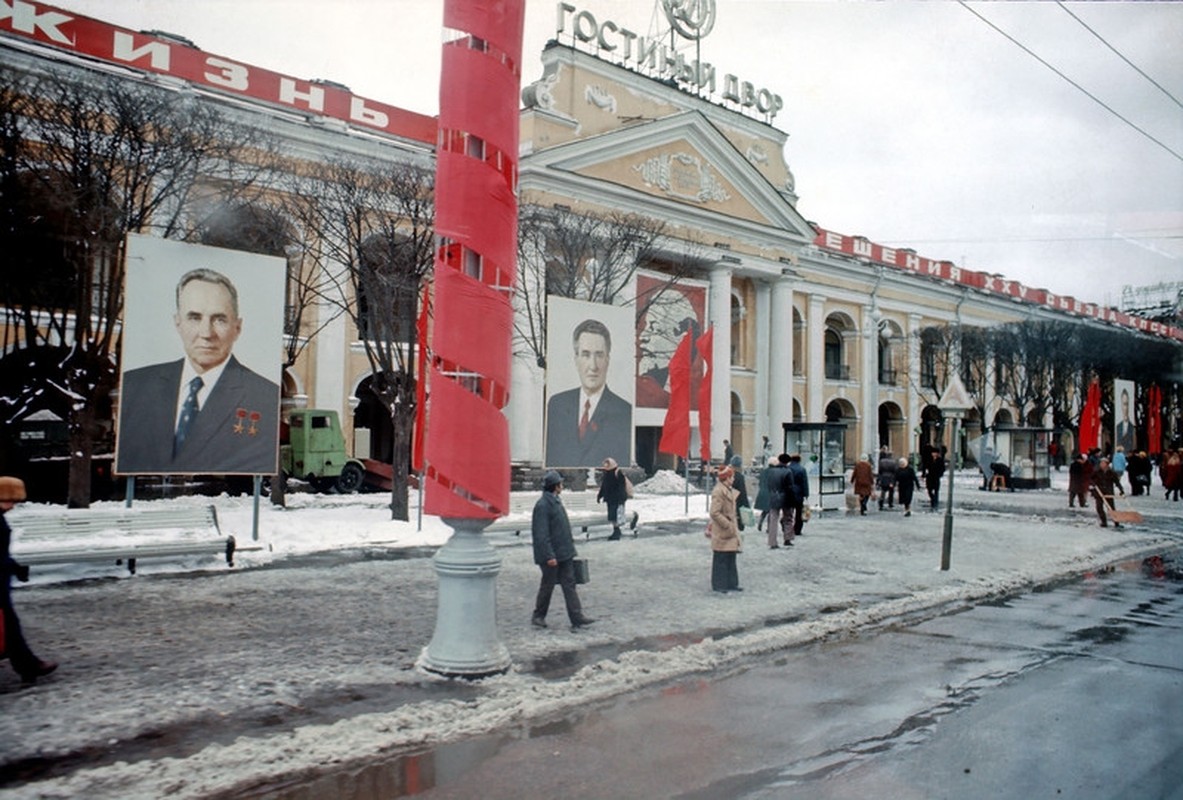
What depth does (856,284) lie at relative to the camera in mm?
55156

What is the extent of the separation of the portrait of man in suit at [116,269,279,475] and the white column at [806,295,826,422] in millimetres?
40497

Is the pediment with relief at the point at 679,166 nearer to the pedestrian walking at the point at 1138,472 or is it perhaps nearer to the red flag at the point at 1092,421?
the red flag at the point at 1092,421

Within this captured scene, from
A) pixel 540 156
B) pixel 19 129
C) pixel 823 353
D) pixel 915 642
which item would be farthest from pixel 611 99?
pixel 915 642

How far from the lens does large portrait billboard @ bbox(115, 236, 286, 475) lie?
13.5m

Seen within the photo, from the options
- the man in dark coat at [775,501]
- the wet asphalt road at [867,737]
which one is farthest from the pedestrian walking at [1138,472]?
the wet asphalt road at [867,737]

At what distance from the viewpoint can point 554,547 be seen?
9352mm

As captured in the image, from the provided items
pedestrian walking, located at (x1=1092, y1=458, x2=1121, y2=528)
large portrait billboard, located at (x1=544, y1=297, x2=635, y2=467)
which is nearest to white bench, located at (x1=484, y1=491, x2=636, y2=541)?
large portrait billboard, located at (x1=544, y1=297, x2=635, y2=467)

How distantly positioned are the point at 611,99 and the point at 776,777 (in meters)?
37.9

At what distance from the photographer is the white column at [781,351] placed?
157ft

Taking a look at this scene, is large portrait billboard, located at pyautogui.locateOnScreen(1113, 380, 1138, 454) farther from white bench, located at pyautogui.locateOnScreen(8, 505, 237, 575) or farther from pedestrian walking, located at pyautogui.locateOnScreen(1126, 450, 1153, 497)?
white bench, located at pyautogui.locateOnScreen(8, 505, 237, 575)

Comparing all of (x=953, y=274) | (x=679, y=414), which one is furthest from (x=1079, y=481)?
(x=953, y=274)

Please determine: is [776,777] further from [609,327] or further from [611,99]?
[611,99]

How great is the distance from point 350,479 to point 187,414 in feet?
53.8

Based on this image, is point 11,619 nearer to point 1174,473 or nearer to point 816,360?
point 1174,473
